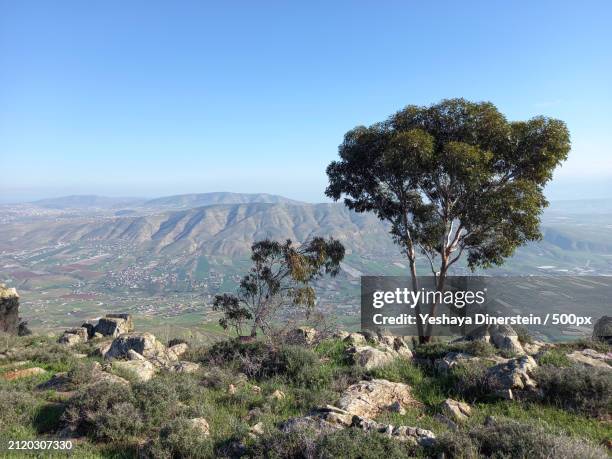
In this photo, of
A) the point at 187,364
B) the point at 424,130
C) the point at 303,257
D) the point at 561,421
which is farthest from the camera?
the point at 303,257

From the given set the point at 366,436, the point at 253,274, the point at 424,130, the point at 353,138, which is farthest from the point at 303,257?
the point at 366,436

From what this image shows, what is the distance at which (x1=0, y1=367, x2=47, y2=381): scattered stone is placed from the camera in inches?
459

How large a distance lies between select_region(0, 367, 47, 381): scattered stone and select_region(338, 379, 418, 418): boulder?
10405mm

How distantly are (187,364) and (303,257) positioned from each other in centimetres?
782

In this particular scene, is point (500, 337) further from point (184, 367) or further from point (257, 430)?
point (184, 367)

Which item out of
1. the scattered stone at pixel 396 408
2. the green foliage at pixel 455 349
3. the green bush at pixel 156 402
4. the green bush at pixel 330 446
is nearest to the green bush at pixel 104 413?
the green bush at pixel 156 402

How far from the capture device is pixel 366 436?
6203 mm

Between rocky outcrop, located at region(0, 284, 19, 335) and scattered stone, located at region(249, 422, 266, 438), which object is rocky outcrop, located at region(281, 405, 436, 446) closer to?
scattered stone, located at region(249, 422, 266, 438)

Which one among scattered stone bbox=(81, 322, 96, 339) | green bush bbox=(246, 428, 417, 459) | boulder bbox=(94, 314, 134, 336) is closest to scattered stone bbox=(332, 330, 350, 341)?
green bush bbox=(246, 428, 417, 459)

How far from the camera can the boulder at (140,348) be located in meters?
15.2

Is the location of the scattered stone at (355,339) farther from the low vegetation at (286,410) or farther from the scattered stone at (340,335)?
the low vegetation at (286,410)

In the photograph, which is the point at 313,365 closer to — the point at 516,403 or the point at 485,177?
the point at 516,403

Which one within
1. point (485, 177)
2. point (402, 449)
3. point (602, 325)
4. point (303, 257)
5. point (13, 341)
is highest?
point (485, 177)

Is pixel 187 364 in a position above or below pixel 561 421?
below
